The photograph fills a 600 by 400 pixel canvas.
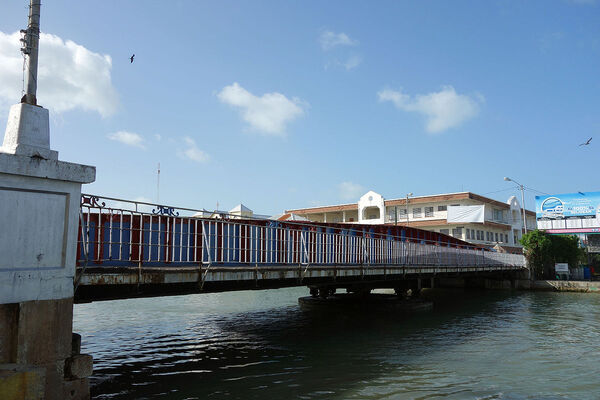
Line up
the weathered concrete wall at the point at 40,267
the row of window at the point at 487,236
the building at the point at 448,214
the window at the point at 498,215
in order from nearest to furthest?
the weathered concrete wall at the point at 40,267
the building at the point at 448,214
the row of window at the point at 487,236
the window at the point at 498,215

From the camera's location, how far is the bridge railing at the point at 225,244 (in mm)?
8805

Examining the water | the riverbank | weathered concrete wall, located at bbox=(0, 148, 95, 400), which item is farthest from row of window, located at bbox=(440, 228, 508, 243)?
weathered concrete wall, located at bbox=(0, 148, 95, 400)

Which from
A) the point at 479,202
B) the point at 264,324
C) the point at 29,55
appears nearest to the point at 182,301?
the point at 264,324

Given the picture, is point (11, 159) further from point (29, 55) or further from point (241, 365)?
point (241, 365)

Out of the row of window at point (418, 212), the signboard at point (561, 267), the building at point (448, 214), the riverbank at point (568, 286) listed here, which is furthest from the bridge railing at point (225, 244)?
the row of window at point (418, 212)

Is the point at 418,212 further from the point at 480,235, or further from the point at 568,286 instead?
the point at 568,286

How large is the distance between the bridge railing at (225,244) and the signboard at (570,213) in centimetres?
1970

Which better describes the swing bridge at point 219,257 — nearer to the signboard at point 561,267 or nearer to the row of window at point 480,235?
the signboard at point 561,267

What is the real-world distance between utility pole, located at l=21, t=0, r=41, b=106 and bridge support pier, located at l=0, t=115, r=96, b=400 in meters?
0.21

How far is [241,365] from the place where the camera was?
11.5m

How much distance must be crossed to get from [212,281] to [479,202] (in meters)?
49.7

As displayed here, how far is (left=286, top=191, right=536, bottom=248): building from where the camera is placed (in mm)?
51156

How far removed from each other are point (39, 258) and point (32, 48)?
303 cm

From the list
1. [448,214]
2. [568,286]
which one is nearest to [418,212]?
[448,214]
